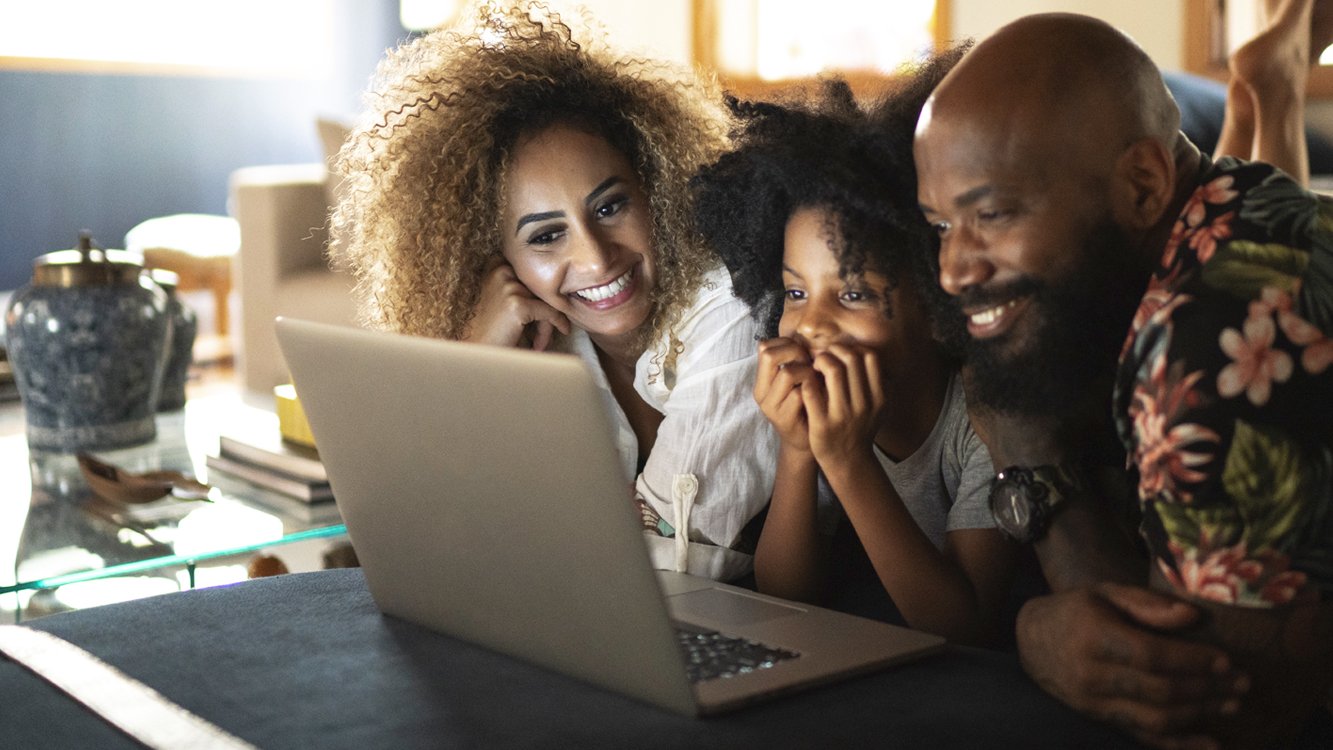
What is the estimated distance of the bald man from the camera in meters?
0.72

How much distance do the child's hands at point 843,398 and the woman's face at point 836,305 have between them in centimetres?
3

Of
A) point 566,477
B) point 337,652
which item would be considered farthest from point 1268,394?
point 337,652

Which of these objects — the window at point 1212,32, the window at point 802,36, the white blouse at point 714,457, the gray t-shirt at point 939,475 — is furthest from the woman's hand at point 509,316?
the window at point 802,36

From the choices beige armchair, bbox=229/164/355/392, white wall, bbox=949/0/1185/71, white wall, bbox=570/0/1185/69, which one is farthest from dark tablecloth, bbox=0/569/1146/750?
white wall, bbox=949/0/1185/71

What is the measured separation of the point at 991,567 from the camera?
113 cm

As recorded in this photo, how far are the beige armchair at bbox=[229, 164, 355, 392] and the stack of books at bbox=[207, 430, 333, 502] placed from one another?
1674 mm

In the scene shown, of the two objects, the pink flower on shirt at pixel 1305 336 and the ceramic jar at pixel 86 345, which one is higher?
the pink flower on shirt at pixel 1305 336

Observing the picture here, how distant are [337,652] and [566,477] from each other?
256 millimetres

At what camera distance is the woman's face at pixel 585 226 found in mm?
1474

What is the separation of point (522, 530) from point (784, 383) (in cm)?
33

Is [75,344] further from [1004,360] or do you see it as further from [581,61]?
[1004,360]

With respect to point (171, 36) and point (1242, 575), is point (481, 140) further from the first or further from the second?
point (171, 36)

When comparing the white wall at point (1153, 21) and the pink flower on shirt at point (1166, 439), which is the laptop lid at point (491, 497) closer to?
the pink flower on shirt at point (1166, 439)

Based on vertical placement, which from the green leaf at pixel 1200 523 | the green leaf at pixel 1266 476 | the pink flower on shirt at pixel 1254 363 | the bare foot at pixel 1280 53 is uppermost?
the bare foot at pixel 1280 53
